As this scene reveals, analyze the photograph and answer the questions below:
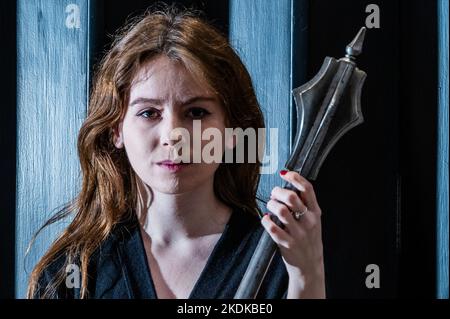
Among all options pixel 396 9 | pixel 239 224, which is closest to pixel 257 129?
pixel 239 224

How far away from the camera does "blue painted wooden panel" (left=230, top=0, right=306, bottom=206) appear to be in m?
0.84

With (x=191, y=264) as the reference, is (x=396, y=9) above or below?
above

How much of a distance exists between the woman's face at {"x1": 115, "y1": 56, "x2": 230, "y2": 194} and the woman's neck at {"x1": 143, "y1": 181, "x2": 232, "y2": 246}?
17 mm

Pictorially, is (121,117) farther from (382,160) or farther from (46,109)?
(382,160)

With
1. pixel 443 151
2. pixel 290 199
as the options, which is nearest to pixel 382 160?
pixel 443 151

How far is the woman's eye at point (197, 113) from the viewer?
79 centimetres

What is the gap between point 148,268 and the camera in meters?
0.82

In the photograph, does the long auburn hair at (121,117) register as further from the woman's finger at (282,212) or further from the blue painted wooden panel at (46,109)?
the woman's finger at (282,212)

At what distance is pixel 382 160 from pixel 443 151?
0.23ft

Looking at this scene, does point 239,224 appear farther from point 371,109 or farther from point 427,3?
point 427,3
